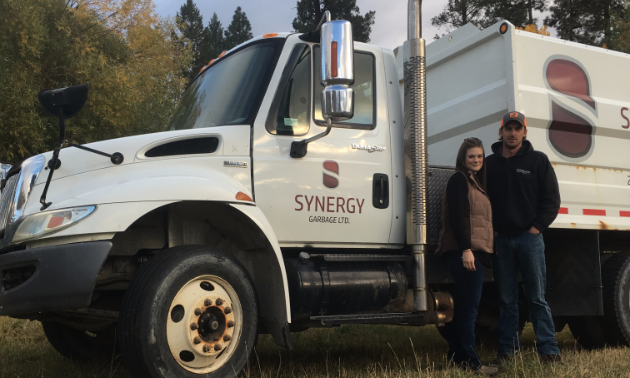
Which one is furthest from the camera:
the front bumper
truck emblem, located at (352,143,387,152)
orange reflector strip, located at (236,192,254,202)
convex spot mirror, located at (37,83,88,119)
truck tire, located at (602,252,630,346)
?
truck tire, located at (602,252,630,346)

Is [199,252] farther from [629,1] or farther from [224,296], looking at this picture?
[629,1]

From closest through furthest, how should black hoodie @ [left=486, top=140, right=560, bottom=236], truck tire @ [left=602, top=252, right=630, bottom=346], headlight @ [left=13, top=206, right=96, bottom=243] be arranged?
headlight @ [left=13, top=206, right=96, bottom=243]
black hoodie @ [left=486, top=140, right=560, bottom=236]
truck tire @ [left=602, top=252, right=630, bottom=346]

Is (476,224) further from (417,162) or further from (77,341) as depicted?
(77,341)

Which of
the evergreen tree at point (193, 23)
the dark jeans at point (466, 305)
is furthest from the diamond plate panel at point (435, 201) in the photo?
the evergreen tree at point (193, 23)

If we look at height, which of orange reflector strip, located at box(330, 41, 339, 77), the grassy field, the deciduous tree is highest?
the deciduous tree

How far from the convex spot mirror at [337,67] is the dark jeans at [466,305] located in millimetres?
1755

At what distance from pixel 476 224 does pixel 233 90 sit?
7.08 feet

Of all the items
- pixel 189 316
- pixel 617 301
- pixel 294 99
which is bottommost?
pixel 617 301

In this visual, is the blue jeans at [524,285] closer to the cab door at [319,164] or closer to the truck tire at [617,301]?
the cab door at [319,164]

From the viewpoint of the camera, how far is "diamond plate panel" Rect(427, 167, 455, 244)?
527 centimetres

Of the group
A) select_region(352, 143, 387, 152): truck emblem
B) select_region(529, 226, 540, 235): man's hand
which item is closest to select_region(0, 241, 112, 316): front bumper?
select_region(352, 143, 387, 152): truck emblem

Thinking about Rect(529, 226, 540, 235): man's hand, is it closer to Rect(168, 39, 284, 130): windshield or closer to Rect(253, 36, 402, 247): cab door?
Rect(253, 36, 402, 247): cab door

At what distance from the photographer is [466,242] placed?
15.7 ft

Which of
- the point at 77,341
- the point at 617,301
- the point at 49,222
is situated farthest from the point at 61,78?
the point at 617,301
